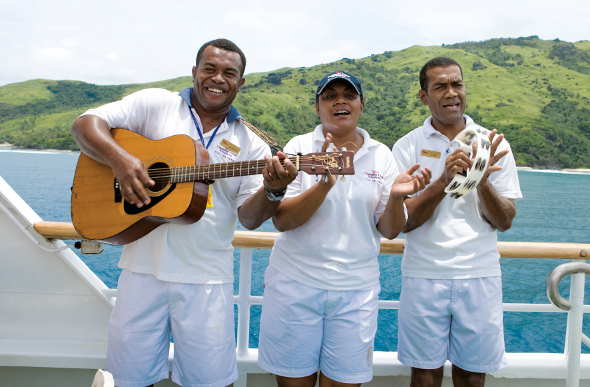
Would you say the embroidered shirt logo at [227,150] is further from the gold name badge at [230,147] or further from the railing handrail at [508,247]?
the railing handrail at [508,247]

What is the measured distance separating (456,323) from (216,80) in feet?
5.37

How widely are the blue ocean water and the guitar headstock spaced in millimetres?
8424

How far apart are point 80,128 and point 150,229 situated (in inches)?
22.4

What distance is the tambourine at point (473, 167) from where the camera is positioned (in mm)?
1703

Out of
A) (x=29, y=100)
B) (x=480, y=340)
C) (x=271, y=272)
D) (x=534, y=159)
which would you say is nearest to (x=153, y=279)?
(x=271, y=272)

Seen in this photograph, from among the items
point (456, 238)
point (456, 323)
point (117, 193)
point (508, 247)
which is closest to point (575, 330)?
point (508, 247)

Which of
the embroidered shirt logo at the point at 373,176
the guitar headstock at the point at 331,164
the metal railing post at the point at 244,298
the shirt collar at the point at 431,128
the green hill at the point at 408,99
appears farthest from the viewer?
the green hill at the point at 408,99

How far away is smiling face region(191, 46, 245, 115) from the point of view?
6.34 feet

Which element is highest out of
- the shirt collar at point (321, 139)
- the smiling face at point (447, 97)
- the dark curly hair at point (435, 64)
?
the dark curly hair at point (435, 64)

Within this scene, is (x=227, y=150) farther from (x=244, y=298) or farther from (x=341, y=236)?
(x=244, y=298)

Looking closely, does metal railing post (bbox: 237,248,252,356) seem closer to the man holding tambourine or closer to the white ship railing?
the white ship railing

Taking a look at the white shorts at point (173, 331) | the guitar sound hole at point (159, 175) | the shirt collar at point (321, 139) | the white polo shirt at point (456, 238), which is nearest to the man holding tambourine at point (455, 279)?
the white polo shirt at point (456, 238)

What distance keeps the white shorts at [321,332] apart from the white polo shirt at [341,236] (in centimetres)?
6

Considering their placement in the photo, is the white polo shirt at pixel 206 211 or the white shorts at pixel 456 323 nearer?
the white polo shirt at pixel 206 211
